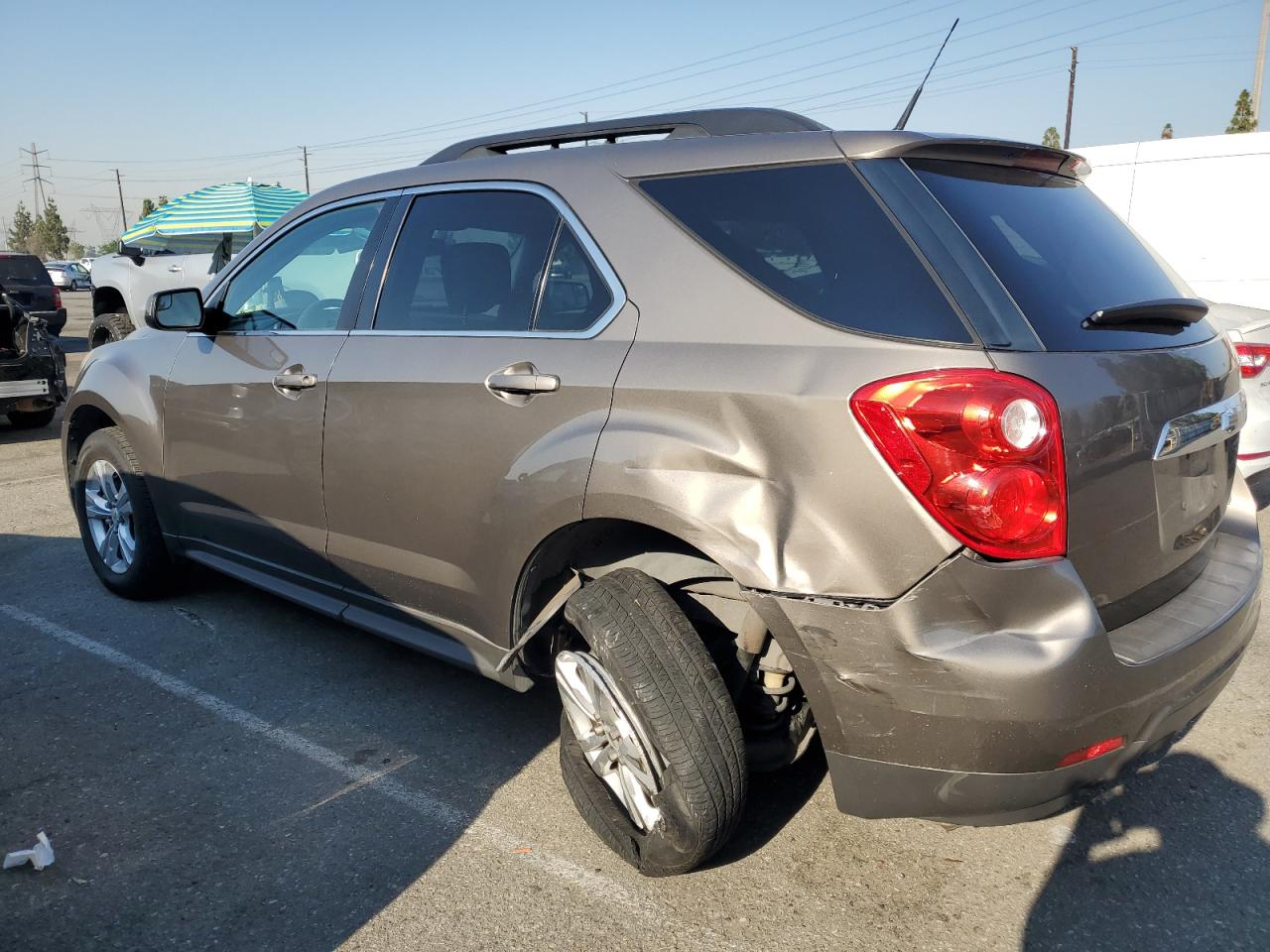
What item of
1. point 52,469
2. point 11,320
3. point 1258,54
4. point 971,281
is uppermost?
point 1258,54

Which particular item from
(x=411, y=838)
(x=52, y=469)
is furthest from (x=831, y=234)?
(x=52, y=469)

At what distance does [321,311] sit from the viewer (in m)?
3.63

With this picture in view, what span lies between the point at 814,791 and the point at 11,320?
899 centimetres

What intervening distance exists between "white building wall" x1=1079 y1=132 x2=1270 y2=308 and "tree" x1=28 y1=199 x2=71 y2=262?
3335 inches

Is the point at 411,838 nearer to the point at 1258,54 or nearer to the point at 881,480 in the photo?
the point at 881,480

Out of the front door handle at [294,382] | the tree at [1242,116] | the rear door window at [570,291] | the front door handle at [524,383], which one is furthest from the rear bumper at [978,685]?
the tree at [1242,116]

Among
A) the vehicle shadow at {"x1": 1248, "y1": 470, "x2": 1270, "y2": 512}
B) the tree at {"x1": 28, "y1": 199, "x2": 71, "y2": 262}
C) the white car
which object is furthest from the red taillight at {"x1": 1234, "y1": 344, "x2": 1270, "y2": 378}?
the tree at {"x1": 28, "y1": 199, "x2": 71, "y2": 262}

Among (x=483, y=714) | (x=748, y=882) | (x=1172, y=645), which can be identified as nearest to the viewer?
(x=1172, y=645)

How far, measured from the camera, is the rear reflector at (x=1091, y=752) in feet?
6.95

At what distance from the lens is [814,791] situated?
3.07m

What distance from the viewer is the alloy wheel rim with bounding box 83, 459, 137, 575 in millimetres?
4609

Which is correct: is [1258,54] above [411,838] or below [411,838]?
above

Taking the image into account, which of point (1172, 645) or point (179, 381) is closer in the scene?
point (1172, 645)

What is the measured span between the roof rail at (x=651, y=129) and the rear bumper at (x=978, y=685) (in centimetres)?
125
